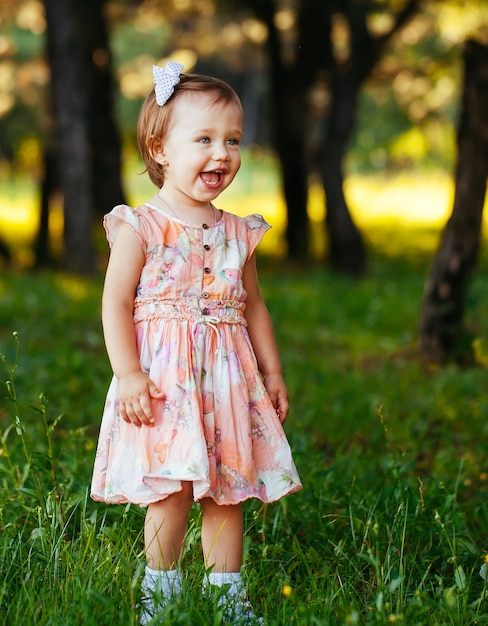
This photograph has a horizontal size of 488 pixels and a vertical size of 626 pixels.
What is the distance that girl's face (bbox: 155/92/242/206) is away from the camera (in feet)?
9.37

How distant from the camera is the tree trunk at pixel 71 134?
10.2 meters

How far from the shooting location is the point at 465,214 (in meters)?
6.80

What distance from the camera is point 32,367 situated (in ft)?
20.0

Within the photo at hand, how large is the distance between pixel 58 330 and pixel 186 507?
4672 mm

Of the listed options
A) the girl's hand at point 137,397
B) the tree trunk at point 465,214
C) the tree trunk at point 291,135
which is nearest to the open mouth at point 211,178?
the girl's hand at point 137,397

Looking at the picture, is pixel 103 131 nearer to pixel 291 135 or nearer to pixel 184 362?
pixel 291 135

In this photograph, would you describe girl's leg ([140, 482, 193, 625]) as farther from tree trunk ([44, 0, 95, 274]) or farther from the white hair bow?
tree trunk ([44, 0, 95, 274])

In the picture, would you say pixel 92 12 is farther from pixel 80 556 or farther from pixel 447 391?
pixel 80 556

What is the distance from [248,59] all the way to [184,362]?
22.2 m

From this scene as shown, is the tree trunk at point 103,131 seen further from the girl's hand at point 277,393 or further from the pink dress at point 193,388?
the pink dress at point 193,388

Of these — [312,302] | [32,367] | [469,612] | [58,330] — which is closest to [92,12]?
[312,302]

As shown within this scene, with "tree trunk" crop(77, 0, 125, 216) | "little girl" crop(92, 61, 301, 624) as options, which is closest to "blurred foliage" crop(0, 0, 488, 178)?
"tree trunk" crop(77, 0, 125, 216)

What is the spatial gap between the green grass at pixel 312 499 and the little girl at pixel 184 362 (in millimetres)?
166

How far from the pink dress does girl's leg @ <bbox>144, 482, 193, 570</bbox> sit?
8cm
